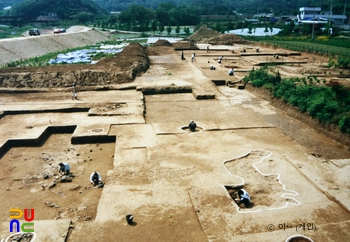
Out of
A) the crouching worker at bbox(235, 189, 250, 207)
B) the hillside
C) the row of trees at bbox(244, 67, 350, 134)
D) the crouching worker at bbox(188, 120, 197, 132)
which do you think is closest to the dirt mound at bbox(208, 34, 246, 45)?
the hillside

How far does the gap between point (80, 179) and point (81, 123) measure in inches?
164

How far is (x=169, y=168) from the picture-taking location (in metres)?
8.84

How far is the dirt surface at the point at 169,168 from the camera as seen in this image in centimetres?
636

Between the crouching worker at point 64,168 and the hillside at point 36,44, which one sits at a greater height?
the hillside at point 36,44

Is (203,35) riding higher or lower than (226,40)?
higher

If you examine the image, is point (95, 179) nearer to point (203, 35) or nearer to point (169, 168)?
point (169, 168)

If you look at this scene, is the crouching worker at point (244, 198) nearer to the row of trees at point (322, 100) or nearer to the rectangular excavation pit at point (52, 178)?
the rectangular excavation pit at point (52, 178)

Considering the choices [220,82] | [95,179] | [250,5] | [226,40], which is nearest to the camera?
[95,179]

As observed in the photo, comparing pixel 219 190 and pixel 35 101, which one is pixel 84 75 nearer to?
pixel 35 101

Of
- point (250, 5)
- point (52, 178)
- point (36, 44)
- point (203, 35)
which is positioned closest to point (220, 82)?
point (52, 178)

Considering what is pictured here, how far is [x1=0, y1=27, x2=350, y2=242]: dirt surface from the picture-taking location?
6355mm

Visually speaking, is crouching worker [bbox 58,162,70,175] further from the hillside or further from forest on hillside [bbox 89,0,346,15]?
forest on hillside [bbox 89,0,346,15]

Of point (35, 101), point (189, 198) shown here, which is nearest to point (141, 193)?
point (189, 198)

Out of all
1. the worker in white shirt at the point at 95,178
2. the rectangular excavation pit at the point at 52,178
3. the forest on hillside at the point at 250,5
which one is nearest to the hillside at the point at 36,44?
the rectangular excavation pit at the point at 52,178
